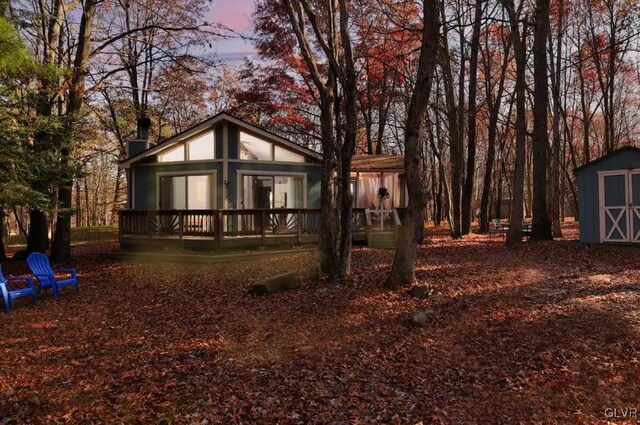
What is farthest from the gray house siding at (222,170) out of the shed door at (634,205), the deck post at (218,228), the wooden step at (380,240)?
the shed door at (634,205)

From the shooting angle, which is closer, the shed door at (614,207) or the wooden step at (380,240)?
the shed door at (614,207)

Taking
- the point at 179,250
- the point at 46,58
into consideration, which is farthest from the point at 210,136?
the point at 46,58

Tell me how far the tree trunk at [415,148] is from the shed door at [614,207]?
7739mm

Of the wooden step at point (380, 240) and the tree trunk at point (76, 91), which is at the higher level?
the tree trunk at point (76, 91)

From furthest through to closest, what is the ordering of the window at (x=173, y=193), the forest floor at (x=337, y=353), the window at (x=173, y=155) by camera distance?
the window at (x=173, y=193) → the window at (x=173, y=155) → the forest floor at (x=337, y=353)

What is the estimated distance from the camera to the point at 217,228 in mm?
13188

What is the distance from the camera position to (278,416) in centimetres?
414

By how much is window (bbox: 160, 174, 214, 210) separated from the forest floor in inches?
259

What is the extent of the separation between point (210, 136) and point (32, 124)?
551 cm

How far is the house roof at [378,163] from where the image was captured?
1781 centimetres

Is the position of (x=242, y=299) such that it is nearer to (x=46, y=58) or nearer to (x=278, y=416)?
(x=278, y=416)

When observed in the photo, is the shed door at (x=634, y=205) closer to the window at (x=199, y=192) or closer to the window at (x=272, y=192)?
the window at (x=272, y=192)

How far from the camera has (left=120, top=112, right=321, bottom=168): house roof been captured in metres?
14.8

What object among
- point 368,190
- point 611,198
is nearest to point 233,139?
point 368,190
